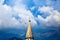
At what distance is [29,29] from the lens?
29.2 meters

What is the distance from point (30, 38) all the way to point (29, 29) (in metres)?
0.99

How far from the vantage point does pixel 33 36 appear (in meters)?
29.1

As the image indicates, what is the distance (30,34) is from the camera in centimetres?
2917

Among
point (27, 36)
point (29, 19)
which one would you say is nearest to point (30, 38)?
point (27, 36)

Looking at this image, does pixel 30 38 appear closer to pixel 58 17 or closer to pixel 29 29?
pixel 29 29

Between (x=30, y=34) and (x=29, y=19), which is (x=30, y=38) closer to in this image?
(x=30, y=34)

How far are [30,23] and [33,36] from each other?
1494mm

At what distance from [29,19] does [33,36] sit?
2043 millimetres

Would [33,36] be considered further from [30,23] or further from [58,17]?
[58,17]

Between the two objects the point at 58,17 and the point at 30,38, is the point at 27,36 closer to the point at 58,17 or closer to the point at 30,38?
the point at 30,38

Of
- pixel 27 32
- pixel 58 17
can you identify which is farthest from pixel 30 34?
pixel 58 17

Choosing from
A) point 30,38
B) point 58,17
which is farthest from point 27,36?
point 58,17

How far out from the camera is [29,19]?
93.0 feet

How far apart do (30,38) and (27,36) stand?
0.40m
